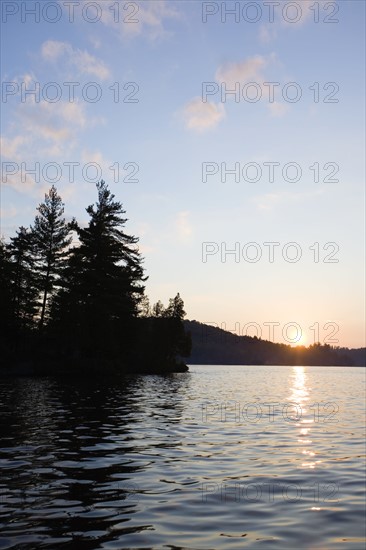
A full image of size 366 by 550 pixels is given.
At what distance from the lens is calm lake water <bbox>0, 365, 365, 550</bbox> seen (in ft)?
25.6

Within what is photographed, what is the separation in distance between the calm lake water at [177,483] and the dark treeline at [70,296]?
126ft

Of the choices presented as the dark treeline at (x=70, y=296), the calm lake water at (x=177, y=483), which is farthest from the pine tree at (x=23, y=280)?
→ the calm lake water at (x=177, y=483)

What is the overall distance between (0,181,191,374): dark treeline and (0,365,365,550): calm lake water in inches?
1516

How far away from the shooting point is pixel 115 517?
28.2ft

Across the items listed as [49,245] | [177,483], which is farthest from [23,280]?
[177,483]

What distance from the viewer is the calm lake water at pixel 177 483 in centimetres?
779

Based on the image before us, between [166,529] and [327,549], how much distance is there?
2512 millimetres

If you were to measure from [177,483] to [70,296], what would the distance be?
53400mm

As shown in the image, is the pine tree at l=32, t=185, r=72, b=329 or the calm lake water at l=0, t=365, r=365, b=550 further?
the pine tree at l=32, t=185, r=72, b=329

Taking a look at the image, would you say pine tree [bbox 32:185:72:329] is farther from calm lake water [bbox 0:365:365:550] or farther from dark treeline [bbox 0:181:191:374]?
calm lake water [bbox 0:365:365:550]

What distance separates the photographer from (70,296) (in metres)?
62.7

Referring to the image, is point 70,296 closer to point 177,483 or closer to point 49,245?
point 49,245

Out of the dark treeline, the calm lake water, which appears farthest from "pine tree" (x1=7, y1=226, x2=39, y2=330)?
the calm lake water

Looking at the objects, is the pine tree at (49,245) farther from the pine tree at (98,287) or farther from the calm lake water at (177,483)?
the calm lake water at (177,483)
